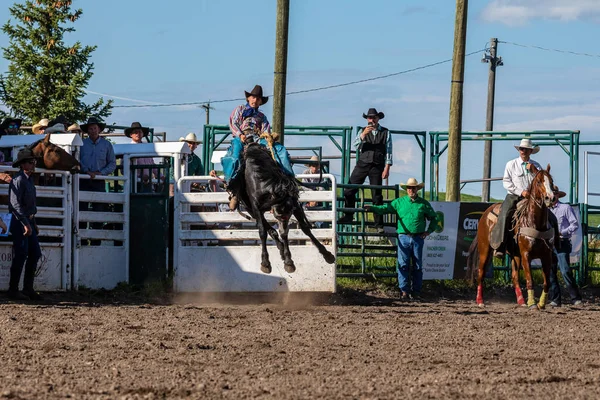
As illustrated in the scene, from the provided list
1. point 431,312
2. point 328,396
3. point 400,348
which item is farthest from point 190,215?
point 328,396

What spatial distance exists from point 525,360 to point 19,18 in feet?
94.6

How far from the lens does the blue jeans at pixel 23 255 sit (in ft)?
44.2

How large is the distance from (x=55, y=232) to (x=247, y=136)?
3.35 meters

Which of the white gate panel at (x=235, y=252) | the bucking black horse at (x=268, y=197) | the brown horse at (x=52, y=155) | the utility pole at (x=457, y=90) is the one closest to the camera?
the bucking black horse at (x=268, y=197)

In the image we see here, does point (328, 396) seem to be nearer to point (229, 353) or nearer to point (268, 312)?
point (229, 353)

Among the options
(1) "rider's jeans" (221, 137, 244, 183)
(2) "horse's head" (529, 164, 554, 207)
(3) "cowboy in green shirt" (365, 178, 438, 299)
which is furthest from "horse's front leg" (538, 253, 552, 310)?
(1) "rider's jeans" (221, 137, 244, 183)

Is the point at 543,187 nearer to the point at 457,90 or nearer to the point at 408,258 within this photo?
the point at 408,258

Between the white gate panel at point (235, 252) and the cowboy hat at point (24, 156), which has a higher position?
the cowboy hat at point (24, 156)

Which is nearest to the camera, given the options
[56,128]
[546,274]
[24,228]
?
[24,228]

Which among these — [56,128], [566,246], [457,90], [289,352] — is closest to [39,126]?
[56,128]

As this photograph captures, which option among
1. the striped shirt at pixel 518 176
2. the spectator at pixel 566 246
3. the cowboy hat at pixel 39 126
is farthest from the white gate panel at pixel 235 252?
the spectator at pixel 566 246

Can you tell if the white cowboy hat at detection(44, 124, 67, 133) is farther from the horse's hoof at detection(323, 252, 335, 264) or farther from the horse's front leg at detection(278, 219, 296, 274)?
the horse's hoof at detection(323, 252, 335, 264)

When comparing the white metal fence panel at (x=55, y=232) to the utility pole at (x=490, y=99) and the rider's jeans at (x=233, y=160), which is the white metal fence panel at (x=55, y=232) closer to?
the rider's jeans at (x=233, y=160)

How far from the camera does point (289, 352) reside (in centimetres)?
914
